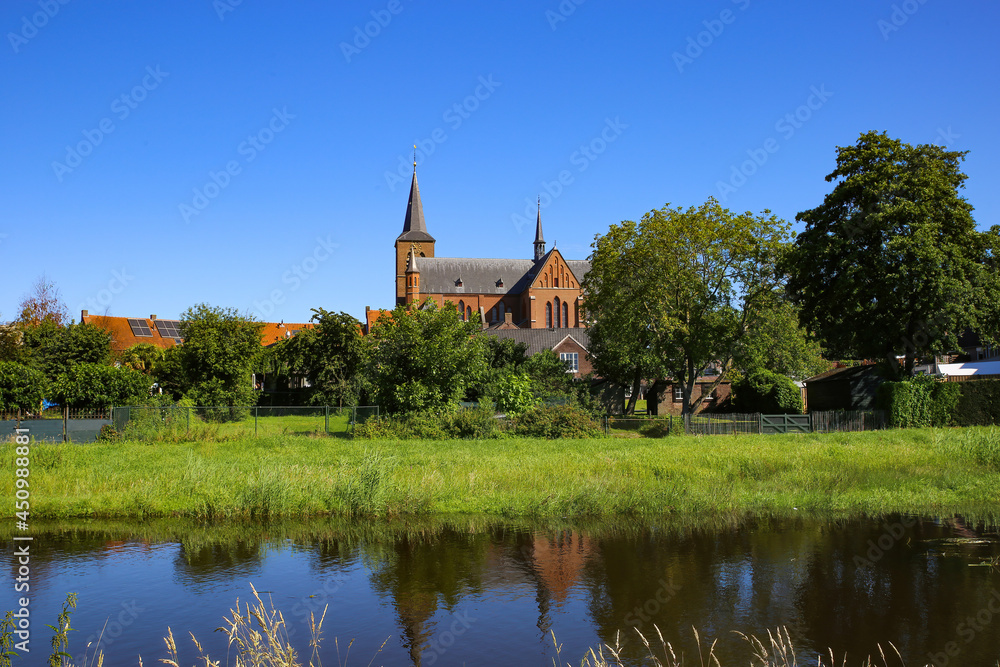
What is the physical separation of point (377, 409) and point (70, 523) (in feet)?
43.3

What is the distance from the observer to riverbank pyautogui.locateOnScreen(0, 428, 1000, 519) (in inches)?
597

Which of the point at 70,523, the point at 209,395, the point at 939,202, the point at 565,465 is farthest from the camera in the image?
the point at 209,395

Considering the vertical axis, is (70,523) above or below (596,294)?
below

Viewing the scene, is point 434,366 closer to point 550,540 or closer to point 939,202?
point 550,540

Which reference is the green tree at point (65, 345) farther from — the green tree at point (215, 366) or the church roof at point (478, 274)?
the church roof at point (478, 274)

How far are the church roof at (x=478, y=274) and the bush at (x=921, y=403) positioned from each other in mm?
60587

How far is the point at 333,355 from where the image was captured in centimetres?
4281

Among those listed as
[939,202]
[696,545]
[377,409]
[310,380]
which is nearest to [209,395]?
[310,380]

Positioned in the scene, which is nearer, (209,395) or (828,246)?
(828,246)

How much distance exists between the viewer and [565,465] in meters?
18.7

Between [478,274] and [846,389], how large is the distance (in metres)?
60.2

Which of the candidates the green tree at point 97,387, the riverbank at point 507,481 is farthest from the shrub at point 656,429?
the green tree at point 97,387

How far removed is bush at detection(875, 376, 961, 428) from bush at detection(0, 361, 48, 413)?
34.2m

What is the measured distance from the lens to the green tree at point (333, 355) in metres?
42.2
